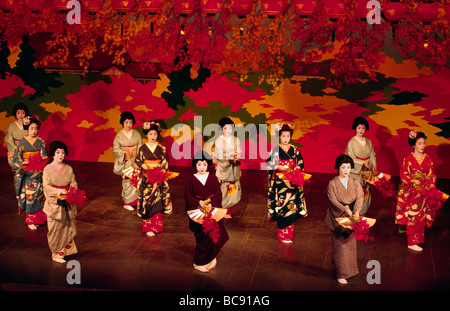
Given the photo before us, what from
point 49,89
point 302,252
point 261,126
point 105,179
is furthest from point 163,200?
point 49,89

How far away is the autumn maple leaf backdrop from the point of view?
37.1 feet

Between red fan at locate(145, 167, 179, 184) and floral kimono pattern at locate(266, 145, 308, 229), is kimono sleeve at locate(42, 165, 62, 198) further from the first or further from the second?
floral kimono pattern at locate(266, 145, 308, 229)

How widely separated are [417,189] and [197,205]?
10.1ft

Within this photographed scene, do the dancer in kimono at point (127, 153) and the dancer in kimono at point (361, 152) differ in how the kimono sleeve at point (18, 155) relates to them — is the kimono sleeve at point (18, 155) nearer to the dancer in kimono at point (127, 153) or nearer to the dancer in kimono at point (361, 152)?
the dancer in kimono at point (127, 153)

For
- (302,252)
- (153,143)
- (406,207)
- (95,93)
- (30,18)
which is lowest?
(302,252)

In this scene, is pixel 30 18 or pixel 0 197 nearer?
pixel 0 197

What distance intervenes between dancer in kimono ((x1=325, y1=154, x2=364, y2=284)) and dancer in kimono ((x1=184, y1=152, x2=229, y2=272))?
4.32ft

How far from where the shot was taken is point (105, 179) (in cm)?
1166

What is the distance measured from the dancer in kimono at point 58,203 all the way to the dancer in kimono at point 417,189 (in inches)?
176

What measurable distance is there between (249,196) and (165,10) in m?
4.01

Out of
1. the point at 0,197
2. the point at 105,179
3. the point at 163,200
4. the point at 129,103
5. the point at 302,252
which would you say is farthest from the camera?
the point at 129,103

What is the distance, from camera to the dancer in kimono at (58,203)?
7.48m

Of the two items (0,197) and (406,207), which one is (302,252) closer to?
(406,207)

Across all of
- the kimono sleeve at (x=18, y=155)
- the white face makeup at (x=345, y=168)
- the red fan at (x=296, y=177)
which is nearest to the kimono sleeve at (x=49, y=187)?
the kimono sleeve at (x=18, y=155)
